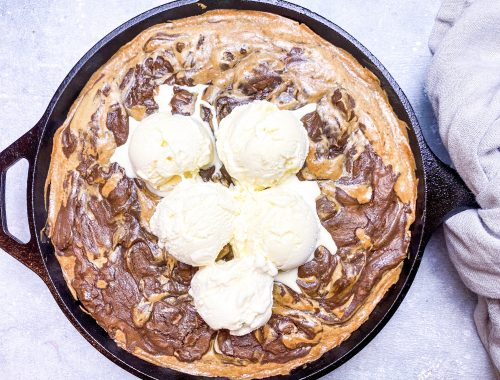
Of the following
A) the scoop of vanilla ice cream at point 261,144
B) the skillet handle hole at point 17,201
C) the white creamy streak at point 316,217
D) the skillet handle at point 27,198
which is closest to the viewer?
the scoop of vanilla ice cream at point 261,144

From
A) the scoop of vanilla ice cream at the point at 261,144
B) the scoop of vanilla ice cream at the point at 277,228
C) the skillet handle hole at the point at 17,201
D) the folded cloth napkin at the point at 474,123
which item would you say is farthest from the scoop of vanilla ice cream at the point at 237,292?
the skillet handle hole at the point at 17,201

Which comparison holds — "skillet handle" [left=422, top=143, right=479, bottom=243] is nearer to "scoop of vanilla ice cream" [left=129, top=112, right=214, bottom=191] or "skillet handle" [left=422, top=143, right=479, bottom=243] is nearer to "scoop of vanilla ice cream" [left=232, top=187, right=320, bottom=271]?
"scoop of vanilla ice cream" [left=232, top=187, right=320, bottom=271]

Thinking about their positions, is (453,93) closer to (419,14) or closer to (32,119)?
(419,14)

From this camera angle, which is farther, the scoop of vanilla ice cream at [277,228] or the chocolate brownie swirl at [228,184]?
the chocolate brownie swirl at [228,184]

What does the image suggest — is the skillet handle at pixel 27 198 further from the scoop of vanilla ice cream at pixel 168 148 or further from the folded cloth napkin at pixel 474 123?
the folded cloth napkin at pixel 474 123

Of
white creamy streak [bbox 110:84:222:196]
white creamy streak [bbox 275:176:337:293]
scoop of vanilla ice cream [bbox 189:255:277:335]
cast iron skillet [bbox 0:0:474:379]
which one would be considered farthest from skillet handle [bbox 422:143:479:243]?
white creamy streak [bbox 110:84:222:196]

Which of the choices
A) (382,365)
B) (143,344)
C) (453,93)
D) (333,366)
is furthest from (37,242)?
(453,93)

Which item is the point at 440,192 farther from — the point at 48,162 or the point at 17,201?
the point at 17,201
